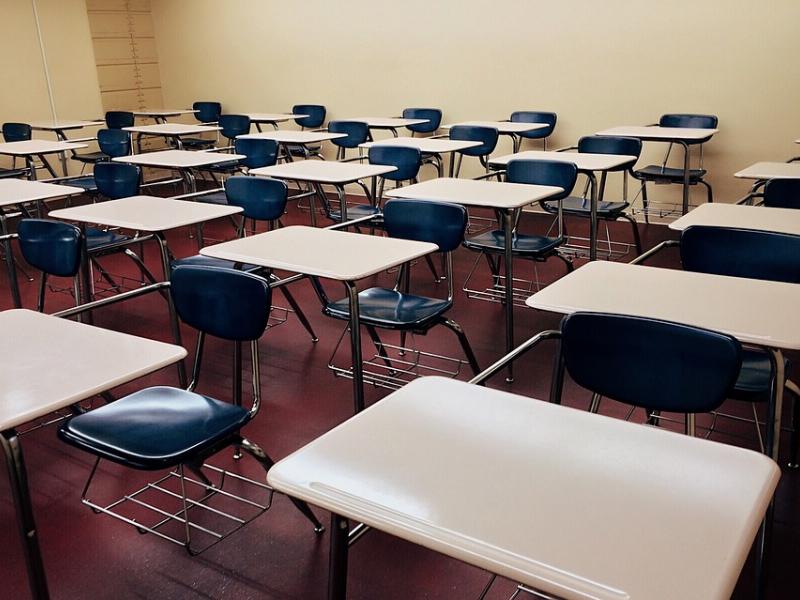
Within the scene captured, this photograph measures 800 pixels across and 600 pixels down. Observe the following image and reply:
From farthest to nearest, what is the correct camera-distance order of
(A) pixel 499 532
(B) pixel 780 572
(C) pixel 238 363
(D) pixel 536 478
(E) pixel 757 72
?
1. (E) pixel 757 72
2. (C) pixel 238 363
3. (B) pixel 780 572
4. (D) pixel 536 478
5. (A) pixel 499 532

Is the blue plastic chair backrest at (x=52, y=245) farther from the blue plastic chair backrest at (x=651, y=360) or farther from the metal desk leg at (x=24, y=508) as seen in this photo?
the blue plastic chair backrest at (x=651, y=360)

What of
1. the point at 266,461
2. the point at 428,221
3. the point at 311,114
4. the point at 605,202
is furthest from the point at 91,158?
the point at 266,461

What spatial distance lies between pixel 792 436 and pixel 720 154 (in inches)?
160

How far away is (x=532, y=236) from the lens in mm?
4422

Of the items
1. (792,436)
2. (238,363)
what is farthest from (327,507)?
(792,436)

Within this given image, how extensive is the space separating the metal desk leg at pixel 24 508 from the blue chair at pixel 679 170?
5254mm

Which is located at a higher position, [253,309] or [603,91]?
[603,91]

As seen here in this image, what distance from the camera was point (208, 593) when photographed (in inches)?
88.4

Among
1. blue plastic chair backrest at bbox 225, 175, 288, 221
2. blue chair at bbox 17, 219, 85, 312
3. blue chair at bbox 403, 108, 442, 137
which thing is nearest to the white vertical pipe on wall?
blue chair at bbox 403, 108, 442, 137

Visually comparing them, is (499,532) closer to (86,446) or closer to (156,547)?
(86,446)

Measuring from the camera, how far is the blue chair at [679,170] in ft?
19.5

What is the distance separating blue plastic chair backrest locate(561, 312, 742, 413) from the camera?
179 centimetres

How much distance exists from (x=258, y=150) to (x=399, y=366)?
2.92 metres

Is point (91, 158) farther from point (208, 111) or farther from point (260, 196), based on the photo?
point (260, 196)
